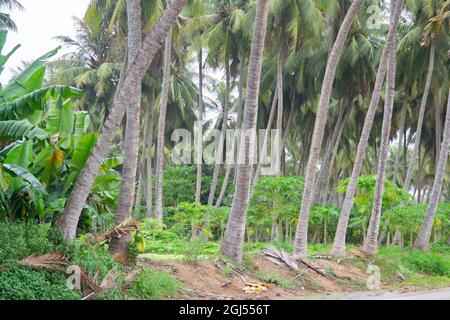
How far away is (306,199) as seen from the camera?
16.3m

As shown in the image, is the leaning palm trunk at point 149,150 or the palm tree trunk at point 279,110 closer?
the palm tree trunk at point 279,110

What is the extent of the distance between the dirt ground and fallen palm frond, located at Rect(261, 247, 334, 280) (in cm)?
9

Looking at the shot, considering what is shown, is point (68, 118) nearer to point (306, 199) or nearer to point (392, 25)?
point (306, 199)

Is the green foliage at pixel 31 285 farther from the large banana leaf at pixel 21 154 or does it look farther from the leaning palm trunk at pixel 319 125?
the leaning palm trunk at pixel 319 125

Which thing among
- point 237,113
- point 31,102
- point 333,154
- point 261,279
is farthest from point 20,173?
point 333,154

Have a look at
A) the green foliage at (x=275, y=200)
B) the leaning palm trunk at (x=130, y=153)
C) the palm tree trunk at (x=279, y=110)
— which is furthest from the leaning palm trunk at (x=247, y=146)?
the palm tree trunk at (x=279, y=110)

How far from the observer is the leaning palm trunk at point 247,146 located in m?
13.3

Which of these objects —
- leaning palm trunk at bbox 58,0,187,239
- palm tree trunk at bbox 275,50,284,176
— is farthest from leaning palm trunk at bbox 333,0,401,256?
leaning palm trunk at bbox 58,0,187,239

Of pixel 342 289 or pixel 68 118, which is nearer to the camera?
pixel 68 118

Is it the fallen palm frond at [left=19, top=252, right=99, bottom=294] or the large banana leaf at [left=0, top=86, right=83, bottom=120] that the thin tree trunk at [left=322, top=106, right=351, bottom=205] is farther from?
the fallen palm frond at [left=19, top=252, right=99, bottom=294]

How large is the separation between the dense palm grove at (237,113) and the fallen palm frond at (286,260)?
36.8 inches

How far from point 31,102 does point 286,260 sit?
7589 mm
